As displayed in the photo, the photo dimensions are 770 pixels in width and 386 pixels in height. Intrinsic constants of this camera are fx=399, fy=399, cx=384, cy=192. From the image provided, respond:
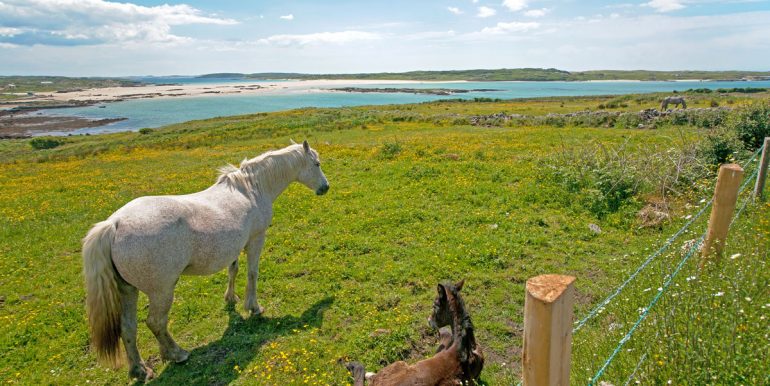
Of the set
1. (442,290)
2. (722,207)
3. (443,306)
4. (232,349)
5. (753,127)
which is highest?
(753,127)

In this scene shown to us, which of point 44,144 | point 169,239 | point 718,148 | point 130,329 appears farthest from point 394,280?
point 44,144

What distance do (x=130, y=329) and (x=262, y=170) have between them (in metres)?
3.18

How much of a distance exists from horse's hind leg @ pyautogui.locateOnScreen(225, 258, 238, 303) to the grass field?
11.0 inches

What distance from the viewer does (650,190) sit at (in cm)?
1115

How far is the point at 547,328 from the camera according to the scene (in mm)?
2135

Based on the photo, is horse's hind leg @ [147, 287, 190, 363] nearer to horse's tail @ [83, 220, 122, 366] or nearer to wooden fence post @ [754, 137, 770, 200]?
horse's tail @ [83, 220, 122, 366]

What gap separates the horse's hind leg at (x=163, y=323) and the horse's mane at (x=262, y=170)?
215 centimetres

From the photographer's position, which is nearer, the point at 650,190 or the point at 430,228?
the point at 430,228

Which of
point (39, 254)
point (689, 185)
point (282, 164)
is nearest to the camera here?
point (282, 164)

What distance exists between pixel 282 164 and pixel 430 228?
14.2 ft

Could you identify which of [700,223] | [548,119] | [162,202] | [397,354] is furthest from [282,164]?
[548,119]

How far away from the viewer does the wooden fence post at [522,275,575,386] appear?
211 centimetres

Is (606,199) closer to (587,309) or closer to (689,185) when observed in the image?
(689,185)

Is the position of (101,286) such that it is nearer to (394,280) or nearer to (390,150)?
(394,280)
